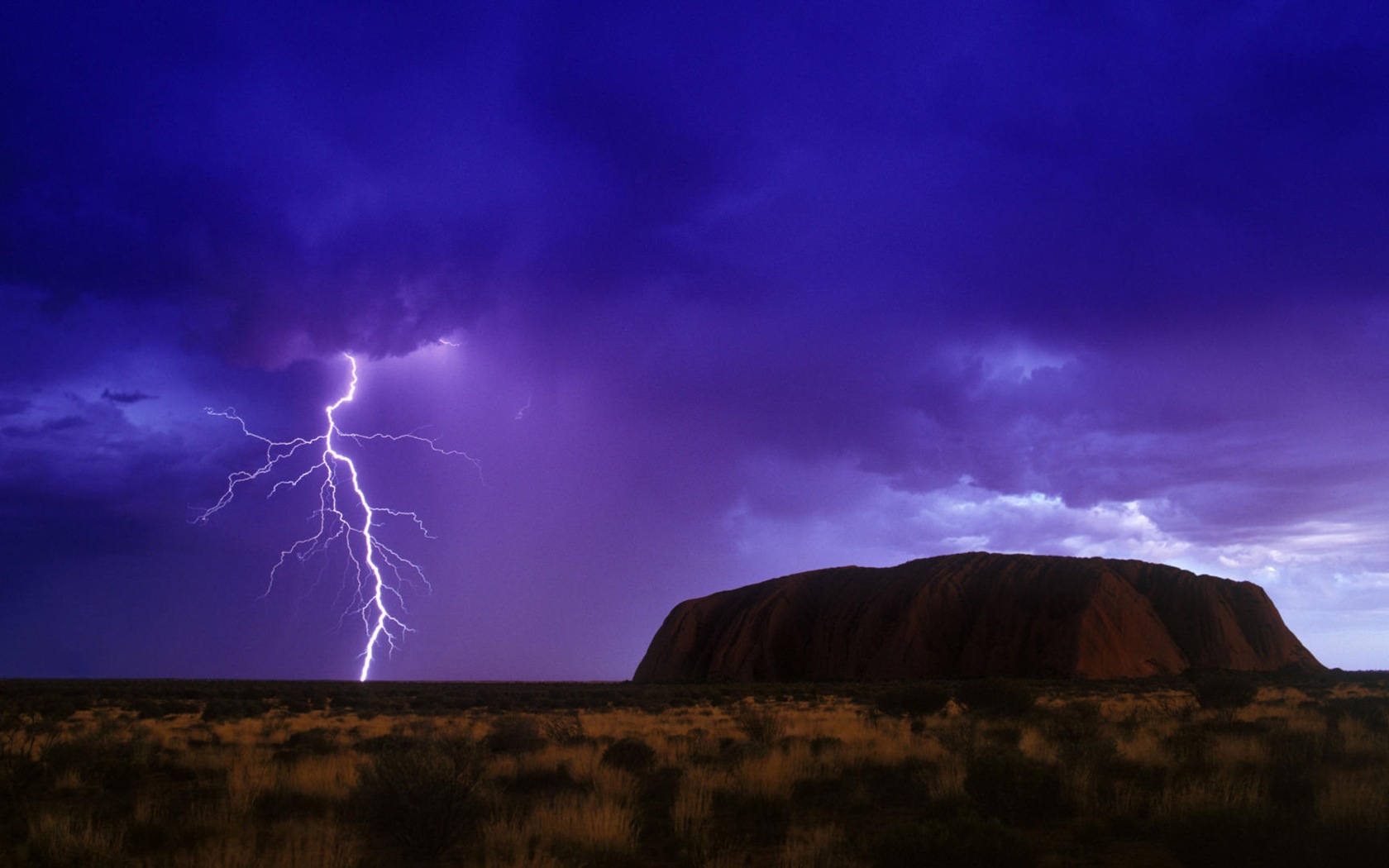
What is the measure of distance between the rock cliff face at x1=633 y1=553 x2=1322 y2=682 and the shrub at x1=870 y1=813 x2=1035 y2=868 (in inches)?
2476

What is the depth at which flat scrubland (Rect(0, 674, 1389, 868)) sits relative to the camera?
276 inches

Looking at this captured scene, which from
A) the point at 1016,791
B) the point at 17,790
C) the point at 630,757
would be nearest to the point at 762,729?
the point at 630,757

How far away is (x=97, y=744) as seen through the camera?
547 inches

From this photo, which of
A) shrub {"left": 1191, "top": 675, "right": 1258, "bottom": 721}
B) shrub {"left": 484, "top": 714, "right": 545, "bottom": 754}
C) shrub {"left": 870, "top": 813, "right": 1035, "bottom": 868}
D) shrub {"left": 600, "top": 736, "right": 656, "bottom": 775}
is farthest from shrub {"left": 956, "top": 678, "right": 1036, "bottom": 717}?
shrub {"left": 870, "top": 813, "right": 1035, "bottom": 868}

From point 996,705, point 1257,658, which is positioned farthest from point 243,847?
point 1257,658

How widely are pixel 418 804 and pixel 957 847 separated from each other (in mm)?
5530

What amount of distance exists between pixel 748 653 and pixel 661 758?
6974 cm

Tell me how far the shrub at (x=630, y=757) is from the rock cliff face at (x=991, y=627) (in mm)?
58175

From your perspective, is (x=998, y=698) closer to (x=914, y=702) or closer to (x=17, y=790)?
(x=914, y=702)

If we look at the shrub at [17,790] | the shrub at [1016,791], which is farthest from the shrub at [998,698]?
the shrub at [17,790]

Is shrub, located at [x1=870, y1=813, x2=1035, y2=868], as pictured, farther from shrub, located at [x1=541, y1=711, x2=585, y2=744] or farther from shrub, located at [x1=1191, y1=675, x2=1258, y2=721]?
shrub, located at [x1=1191, y1=675, x2=1258, y2=721]

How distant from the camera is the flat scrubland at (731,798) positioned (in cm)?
701

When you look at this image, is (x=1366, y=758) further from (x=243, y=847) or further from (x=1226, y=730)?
(x=243, y=847)

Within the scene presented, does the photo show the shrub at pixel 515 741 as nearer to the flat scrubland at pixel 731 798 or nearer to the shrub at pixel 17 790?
the flat scrubland at pixel 731 798
